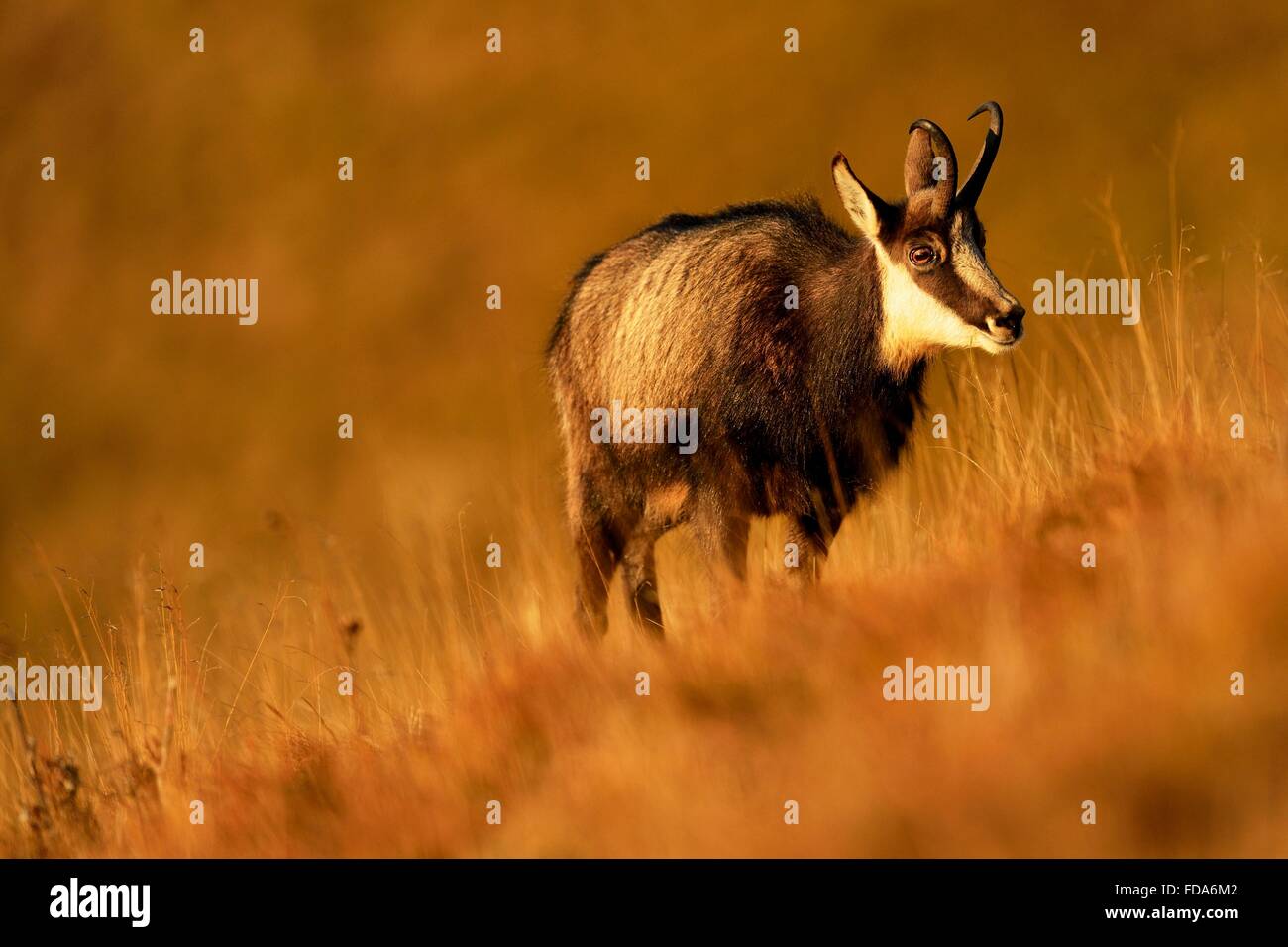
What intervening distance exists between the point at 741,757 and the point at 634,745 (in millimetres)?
514

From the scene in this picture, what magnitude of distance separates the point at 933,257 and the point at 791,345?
117cm

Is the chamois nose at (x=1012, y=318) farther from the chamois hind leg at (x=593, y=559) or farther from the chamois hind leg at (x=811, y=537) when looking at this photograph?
the chamois hind leg at (x=593, y=559)

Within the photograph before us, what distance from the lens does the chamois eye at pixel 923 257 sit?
989 cm

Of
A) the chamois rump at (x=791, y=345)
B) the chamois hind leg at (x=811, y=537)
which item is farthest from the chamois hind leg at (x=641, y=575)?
the chamois hind leg at (x=811, y=537)

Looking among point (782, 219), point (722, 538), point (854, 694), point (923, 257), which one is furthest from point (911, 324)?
point (854, 694)

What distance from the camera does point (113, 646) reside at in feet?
32.0

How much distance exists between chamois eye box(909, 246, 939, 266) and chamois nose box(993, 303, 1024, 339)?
671mm

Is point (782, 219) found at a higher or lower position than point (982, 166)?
higher

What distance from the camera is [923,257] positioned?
9922mm

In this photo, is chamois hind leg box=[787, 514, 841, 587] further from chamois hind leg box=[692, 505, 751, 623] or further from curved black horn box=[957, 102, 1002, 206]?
curved black horn box=[957, 102, 1002, 206]

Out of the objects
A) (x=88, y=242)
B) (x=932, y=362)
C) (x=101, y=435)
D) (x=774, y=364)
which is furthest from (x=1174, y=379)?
(x=88, y=242)

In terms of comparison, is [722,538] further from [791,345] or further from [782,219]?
[782,219]

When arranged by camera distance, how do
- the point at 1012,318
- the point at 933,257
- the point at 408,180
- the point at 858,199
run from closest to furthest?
1. the point at 1012,318
2. the point at 933,257
3. the point at 858,199
4. the point at 408,180
